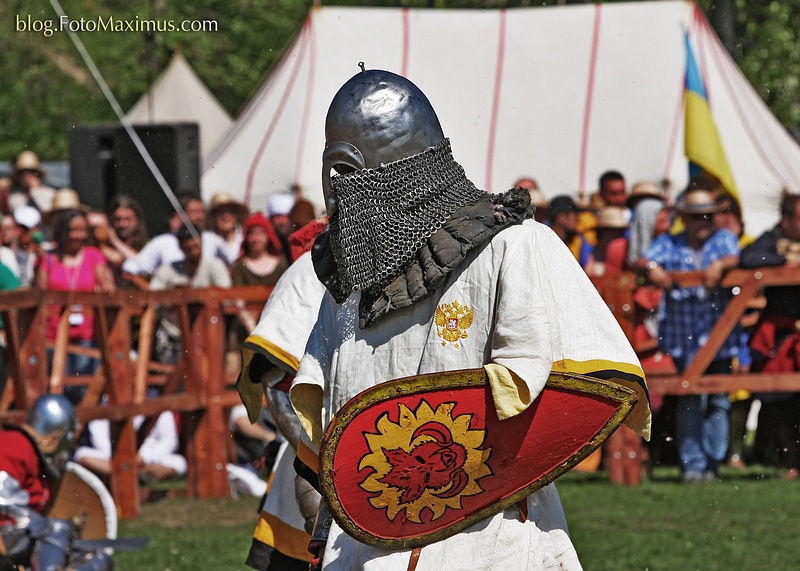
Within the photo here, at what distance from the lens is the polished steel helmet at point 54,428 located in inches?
277

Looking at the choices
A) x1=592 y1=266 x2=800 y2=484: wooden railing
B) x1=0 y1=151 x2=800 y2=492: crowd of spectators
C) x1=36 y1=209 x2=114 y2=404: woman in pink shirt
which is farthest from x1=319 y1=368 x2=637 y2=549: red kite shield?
x1=36 y1=209 x2=114 y2=404: woman in pink shirt

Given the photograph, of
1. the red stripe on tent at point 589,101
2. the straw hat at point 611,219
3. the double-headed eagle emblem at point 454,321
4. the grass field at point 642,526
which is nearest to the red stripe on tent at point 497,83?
the red stripe on tent at point 589,101

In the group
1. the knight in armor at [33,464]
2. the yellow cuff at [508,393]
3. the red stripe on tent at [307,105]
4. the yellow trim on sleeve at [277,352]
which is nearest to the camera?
the yellow cuff at [508,393]

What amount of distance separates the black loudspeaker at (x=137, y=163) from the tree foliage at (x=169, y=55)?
30.8 feet

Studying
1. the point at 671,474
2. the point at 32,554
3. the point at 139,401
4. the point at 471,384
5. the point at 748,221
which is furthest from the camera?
the point at 748,221

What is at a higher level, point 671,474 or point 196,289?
point 196,289

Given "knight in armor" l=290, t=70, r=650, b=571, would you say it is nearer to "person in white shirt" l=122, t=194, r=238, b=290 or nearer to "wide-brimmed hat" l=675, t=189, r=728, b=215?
"wide-brimmed hat" l=675, t=189, r=728, b=215

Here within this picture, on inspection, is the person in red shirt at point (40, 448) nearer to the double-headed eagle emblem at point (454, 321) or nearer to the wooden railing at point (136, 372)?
the wooden railing at point (136, 372)

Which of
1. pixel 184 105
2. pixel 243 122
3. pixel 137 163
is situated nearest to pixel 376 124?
pixel 137 163

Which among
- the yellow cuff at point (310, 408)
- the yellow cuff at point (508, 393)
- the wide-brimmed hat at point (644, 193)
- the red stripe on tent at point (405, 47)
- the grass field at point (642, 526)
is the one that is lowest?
the grass field at point (642, 526)

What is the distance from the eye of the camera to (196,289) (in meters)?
9.77

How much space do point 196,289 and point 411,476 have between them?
6483 mm

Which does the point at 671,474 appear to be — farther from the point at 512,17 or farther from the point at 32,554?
the point at 512,17

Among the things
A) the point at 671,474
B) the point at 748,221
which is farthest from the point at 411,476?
the point at 748,221
